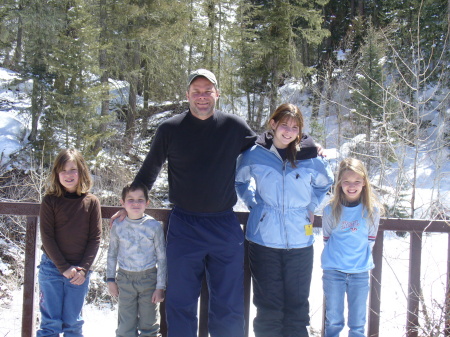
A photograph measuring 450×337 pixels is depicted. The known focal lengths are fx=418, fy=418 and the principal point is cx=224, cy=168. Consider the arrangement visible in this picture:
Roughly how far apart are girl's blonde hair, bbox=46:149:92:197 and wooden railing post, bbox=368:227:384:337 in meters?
2.19

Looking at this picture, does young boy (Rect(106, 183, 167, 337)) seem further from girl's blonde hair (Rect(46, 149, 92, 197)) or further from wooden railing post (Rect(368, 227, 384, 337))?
wooden railing post (Rect(368, 227, 384, 337))

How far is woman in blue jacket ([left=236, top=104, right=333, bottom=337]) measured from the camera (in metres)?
2.86

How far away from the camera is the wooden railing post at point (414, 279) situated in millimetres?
3072

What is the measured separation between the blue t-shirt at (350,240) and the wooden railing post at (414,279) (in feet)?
1.15

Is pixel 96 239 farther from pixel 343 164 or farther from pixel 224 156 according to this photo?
pixel 343 164

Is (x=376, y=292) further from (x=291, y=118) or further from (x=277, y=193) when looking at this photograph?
(x=291, y=118)

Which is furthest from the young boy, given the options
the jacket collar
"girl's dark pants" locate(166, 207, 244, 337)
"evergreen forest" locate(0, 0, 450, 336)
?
"evergreen forest" locate(0, 0, 450, 336)

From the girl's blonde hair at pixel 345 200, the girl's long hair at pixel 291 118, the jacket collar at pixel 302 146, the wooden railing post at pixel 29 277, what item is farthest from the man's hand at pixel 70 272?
the girl's blonde hair at pixel 345 200

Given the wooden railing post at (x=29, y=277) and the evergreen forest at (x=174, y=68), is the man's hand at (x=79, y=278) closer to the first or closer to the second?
the wooden railing post at (x=29, y=277)

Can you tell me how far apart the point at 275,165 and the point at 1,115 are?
19.5 meters

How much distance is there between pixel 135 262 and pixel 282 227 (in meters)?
1.04

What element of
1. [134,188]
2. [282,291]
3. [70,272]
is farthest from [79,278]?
[282,291]

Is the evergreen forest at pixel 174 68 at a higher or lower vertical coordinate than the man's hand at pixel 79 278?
higher

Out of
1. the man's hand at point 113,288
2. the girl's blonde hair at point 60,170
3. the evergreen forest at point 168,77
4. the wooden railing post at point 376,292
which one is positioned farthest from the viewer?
the evergreen forest at point 168,77
